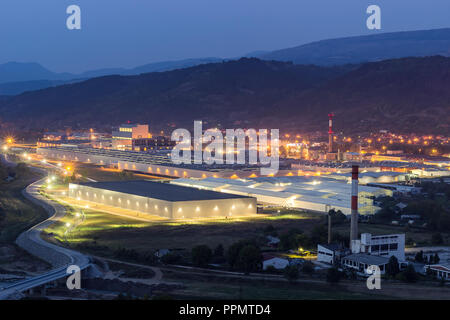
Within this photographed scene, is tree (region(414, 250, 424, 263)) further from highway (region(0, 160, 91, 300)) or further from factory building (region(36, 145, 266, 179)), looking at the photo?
factory building (region(36, 145, 266, 179))

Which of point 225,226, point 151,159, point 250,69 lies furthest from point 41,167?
point 250,69

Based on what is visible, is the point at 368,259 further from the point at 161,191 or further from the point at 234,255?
the point at 161,191

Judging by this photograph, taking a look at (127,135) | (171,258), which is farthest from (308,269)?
(127,135)

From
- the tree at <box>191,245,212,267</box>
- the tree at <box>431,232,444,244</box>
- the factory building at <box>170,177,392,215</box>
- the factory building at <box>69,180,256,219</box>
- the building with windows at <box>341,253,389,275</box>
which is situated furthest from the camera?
the factory building at <box>170,177,392,215</box>

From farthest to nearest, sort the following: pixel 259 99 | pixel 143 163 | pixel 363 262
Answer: pixel 259 99 < pixel 143 163 < pixel 363 262

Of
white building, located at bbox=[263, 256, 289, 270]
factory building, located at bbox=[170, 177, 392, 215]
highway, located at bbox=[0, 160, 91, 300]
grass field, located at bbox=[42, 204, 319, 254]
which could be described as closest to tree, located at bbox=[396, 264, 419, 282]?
white building, located at bbox=[263, 256, 289, 270]

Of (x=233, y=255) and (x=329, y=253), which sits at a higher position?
(x=233, y=255)

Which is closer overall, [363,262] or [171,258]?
[363,262]
